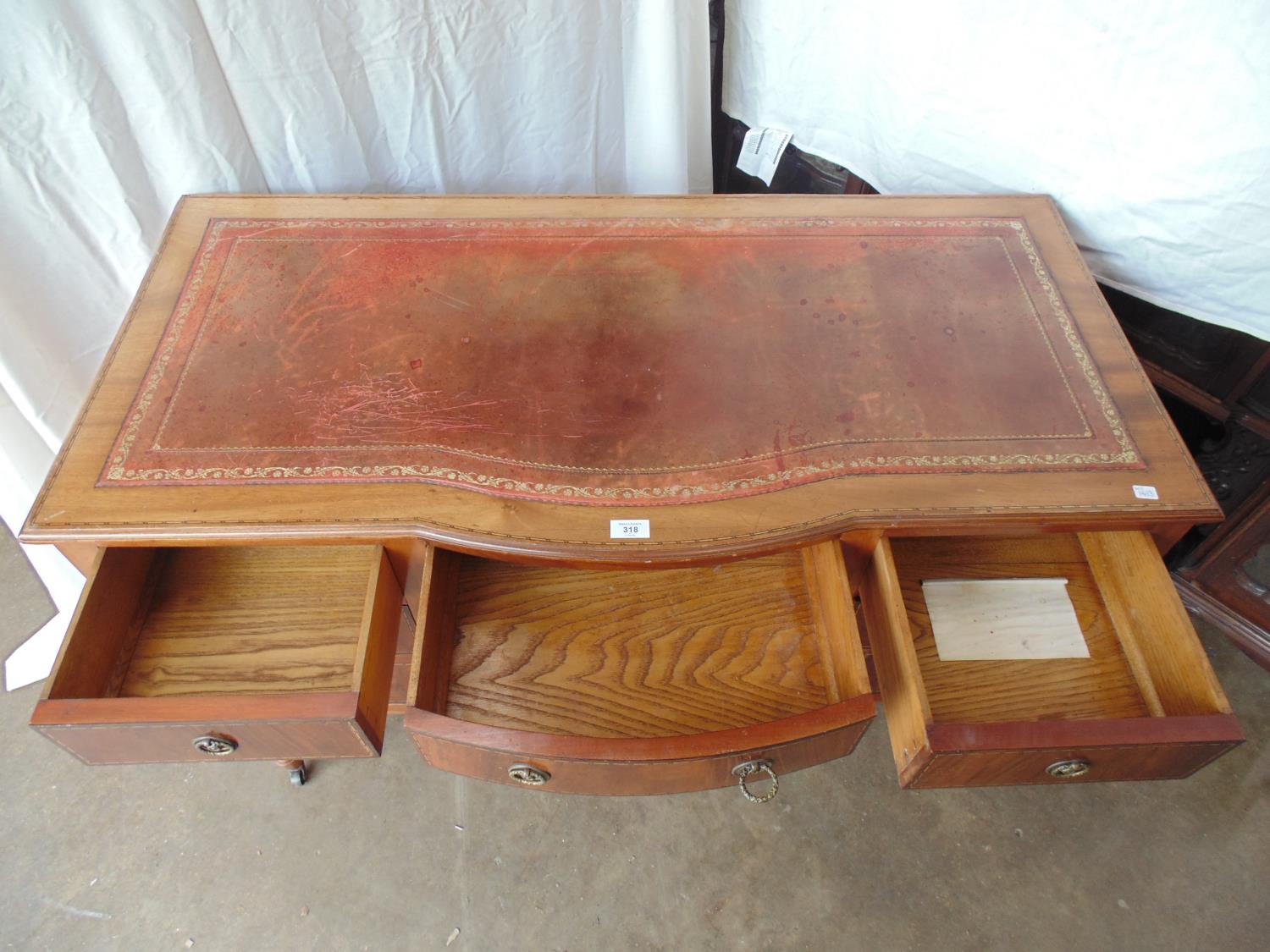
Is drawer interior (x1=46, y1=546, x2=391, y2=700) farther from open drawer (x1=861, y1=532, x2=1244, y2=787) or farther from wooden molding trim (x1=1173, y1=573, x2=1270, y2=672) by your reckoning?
wooden molding trim (x1=1173, y1=573, x2=1270, y2=672)

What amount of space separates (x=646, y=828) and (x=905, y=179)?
1041mm

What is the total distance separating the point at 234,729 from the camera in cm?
79

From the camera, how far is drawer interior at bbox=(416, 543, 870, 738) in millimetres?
→ 917

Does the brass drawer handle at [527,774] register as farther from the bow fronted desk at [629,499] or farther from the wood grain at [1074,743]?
the wood grain at [1074,743]

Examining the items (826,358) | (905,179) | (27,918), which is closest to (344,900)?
(27,918)

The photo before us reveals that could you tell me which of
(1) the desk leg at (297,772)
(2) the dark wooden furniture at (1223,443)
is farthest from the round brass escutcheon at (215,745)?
(2) the dark wooden furniture at (1223,443)

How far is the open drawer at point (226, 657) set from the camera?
77cm

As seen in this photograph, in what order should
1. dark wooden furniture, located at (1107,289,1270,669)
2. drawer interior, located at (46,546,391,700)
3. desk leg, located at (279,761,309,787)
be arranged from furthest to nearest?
desk leg, located at (279,761,309,787)
dark wooden furniture, located at (1107,289,1270,669)
drawer interior, located at (46,546,391,700)

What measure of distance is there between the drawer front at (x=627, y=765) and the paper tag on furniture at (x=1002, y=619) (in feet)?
0.70

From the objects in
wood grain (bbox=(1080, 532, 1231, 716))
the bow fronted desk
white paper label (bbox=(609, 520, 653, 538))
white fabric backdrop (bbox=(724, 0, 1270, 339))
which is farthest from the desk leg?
white fabric backdrop (bbox=(724, 0, 1270, 339))

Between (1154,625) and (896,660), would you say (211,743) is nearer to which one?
(896,660)

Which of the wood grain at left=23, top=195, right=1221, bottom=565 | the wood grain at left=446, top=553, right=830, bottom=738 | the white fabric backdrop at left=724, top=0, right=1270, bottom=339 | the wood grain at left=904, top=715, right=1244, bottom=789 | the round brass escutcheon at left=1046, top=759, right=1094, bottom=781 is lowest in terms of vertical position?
the wood grain at left=446, top=553, right=830, bottom=738

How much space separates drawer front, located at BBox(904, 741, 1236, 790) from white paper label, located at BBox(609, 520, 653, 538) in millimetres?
344

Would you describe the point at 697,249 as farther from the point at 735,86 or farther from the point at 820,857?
the point at 820,857
